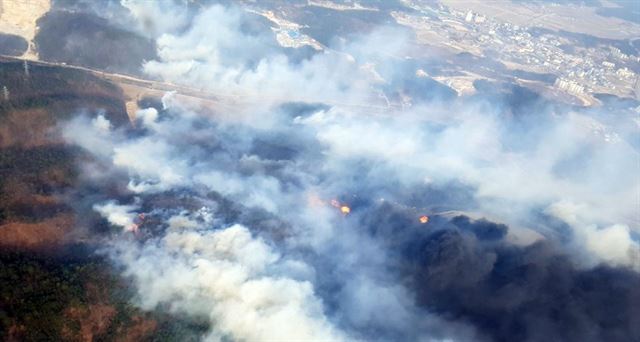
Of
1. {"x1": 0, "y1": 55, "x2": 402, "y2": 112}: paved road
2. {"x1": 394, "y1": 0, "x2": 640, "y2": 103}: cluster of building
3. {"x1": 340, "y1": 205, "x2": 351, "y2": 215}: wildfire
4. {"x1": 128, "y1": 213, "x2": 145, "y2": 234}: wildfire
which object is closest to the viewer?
{"x1": 128, "y1": 213, "x2": 145, "y2": 234}: wildfire

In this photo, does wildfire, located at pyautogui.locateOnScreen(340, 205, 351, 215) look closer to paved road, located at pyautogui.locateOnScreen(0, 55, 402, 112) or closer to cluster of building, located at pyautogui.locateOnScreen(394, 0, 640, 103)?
paved road, located at pyautogui.locateOnScreen(0, 55, 402, 112)

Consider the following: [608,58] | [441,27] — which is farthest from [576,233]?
[608,58]

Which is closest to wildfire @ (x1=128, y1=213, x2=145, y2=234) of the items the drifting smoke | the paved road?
the drifting smoke

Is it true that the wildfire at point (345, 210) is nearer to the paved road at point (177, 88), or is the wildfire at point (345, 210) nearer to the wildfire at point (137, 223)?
the wildfire at point (137, 223)

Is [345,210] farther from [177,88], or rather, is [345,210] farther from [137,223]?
[177,88]

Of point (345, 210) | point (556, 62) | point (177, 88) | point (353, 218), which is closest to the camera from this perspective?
point (353, 218)

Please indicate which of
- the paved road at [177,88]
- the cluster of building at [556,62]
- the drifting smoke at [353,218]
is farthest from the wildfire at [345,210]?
the cluster of building at [556,62]

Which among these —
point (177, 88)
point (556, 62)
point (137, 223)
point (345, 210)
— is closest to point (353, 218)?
point (345, 210)

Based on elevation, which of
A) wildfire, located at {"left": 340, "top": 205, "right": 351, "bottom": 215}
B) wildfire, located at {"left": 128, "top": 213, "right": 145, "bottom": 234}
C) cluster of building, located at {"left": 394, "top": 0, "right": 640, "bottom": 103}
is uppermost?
wildfire, located at {"left": 128, "top": 213, "right": 145, "bottom": 234}
